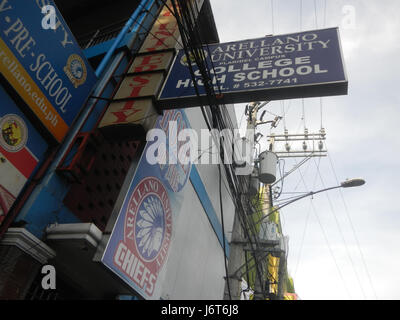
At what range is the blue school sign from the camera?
4.96 metres

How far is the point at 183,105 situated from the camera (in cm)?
553

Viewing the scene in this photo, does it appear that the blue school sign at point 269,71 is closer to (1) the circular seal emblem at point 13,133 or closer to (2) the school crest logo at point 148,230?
(2) the school crest logo at point 148,230

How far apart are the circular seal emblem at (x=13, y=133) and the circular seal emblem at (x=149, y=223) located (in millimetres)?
1813

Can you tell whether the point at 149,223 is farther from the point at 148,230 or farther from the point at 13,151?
the point at 13,151

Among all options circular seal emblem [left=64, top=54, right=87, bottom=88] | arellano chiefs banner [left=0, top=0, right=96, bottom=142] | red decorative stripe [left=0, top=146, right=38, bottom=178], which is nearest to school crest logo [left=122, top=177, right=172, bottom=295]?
red decorative stripe [left=0, top=146, right=38, bottom=178]

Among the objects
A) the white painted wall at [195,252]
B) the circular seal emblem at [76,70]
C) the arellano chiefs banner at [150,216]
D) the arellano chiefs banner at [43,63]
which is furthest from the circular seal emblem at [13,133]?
the white painted wall at [195,252]

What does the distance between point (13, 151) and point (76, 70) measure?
1.98 metres

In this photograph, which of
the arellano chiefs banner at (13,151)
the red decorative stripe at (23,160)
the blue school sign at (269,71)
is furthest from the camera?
the blue school sign at (269,71)

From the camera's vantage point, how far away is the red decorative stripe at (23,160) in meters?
4.40

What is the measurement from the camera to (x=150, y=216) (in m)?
5.39

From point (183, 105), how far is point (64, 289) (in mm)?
3750

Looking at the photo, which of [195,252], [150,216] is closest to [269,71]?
[150,216]
